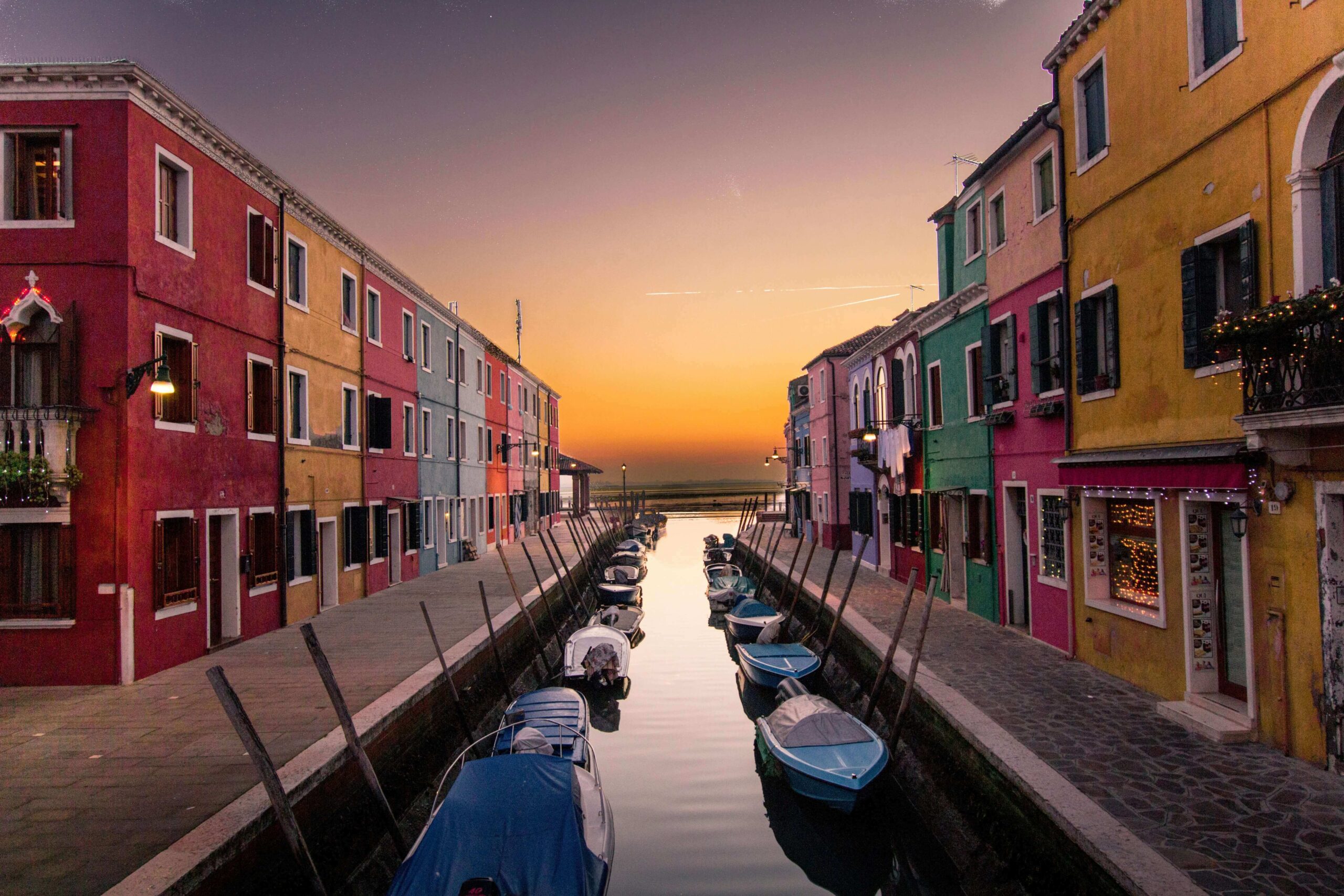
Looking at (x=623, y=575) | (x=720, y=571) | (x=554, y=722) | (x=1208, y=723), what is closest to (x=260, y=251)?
(x=554, y=722)

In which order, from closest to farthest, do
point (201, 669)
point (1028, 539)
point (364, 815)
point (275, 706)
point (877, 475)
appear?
point (364, 815)
point (275, 706)
point (201, 669)
point (1028, 539)
point (877, 475)

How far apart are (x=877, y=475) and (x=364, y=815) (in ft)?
60.0

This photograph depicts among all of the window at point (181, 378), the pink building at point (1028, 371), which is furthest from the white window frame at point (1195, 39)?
the window at point (181, 378)

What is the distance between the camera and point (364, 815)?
332 inches

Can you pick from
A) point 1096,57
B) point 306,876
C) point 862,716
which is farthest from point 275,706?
point 1096,57

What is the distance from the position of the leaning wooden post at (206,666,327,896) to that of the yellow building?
8744 mm

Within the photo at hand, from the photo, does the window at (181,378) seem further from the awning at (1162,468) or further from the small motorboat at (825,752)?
the awning at (1162,468)

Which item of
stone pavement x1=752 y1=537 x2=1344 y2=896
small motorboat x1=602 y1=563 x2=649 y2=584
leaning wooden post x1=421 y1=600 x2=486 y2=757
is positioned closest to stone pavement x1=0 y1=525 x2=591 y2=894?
leaning wooden post x1=421 y1=600 x2=486 y2=757

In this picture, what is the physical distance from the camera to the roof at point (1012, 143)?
41.0 feet

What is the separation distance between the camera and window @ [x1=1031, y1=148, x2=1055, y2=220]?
12.8 metres

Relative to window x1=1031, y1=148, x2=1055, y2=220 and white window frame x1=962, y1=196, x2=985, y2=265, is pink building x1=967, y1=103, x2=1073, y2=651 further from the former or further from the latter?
white window frame x1=962, y1=196, x2=985, y2=265

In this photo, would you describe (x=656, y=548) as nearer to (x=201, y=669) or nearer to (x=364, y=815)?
(x=201, y=669)

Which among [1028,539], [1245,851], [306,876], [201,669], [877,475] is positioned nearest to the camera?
[1245,851]

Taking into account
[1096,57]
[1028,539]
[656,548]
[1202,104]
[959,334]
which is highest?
[1096,57]
